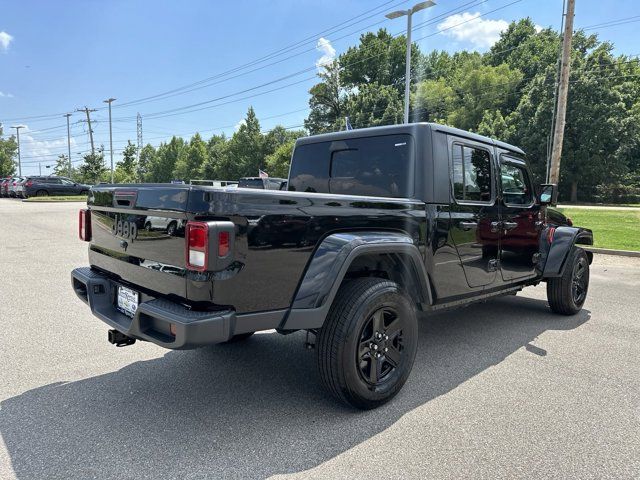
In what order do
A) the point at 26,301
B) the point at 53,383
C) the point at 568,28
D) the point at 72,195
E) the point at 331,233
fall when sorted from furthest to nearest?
1. the point at 72,195
2. the point at 568,28
3. the point at 26,301
4. the point at 53,383
5. the point at 331,233

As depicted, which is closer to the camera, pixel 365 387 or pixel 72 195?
pixel 365 387

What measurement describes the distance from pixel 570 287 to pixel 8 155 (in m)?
81.7

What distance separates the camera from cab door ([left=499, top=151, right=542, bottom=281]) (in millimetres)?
4332

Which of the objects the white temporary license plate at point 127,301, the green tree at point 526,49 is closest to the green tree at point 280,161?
the green tree at point 526,49

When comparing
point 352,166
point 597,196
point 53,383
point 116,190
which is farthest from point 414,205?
point 597,196

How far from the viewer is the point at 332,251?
8.89 ft

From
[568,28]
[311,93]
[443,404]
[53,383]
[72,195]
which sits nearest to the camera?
[443,404]

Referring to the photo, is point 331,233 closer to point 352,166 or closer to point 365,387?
point 365,387

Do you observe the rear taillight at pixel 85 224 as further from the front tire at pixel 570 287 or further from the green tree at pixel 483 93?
the green tree at pixel 483 93

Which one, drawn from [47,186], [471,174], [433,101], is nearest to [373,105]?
[433,101]

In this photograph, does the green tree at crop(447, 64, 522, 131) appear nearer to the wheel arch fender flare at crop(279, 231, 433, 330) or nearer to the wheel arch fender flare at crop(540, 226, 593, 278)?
the wheel arch fender flare at crop(540, 226, 593, 278)

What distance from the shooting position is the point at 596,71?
33.0 metres

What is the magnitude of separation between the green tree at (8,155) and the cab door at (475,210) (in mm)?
74774

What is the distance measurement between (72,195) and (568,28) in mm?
29429
